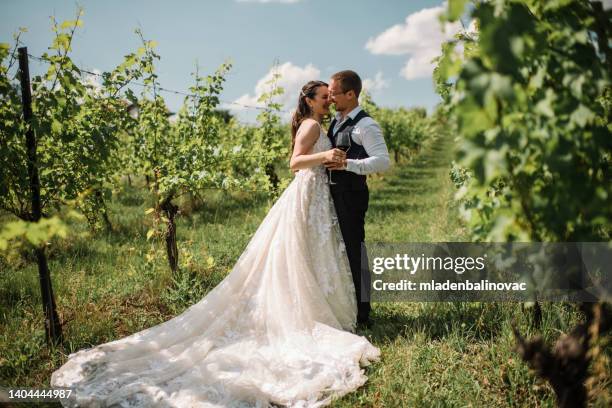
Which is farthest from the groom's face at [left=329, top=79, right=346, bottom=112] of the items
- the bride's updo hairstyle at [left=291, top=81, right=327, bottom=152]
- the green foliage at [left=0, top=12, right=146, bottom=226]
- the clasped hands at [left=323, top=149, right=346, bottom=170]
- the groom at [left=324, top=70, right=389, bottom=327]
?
the green foliage at [left=0, top=12, right=146, bottom=226]


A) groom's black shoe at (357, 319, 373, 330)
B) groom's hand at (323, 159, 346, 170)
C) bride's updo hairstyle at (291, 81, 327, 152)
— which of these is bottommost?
groom's black shoe at (357, 319, 373, 330)

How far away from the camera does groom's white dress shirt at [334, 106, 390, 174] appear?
379 cm

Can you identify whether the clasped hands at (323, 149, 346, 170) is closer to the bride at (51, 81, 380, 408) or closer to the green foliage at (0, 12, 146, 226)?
the bride at (51, 81, 380, 408)

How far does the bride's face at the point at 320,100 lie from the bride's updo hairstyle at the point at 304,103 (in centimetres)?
3

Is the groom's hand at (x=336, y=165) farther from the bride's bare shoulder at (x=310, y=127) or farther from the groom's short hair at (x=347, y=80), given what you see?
the groom's short hair at (x=347, y=80)

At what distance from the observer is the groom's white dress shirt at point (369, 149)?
379 cm

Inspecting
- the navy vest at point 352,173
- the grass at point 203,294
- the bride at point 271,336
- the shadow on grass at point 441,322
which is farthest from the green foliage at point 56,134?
the shadow on grass at point 441,322

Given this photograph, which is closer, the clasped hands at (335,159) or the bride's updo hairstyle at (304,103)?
the clasped hands at (335,159)

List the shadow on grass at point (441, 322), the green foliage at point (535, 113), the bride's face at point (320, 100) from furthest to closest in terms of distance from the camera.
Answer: the bride's face at point (320, 100)
the shadow on grass at point (441, 322)
the green foliage at point (535, 113)

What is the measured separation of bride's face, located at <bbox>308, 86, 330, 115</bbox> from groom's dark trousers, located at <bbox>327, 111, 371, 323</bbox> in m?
0.26

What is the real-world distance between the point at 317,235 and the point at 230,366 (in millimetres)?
1425

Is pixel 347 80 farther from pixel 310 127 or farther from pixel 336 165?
pixel 336 165

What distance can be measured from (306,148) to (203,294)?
6.76ft

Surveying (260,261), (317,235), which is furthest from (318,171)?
(260,261)
